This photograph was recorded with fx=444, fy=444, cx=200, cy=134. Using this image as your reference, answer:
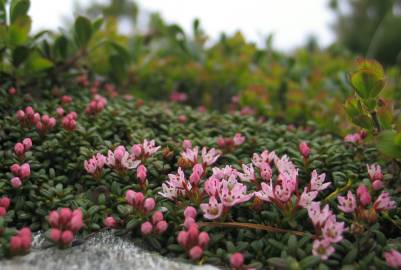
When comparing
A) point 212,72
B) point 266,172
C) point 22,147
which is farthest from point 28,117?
point 212,72

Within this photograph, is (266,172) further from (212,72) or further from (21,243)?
(212,72)

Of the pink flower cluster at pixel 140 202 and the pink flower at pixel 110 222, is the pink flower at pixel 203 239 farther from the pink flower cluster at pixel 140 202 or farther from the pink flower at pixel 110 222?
the pink flower at pixel 110 222

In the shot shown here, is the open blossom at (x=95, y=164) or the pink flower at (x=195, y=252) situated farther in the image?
the open blossom at (x=95, y=164)

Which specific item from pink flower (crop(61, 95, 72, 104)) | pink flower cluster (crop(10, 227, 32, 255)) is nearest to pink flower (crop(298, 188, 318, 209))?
pink flower cluster (crop(10, 227, 32, 255))

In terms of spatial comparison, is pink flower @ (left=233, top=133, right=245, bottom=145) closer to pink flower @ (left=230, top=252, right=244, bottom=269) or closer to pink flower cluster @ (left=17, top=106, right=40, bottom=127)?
pink flower @ (left=230, top=252, right=244, bottom=269)

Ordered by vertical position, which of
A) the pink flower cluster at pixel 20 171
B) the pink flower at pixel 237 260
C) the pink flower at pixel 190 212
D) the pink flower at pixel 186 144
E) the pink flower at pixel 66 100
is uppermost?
the pink flower at pixel 66 100

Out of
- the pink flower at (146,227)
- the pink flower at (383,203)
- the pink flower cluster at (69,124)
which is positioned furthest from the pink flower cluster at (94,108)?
the pink flower at (383,203)
